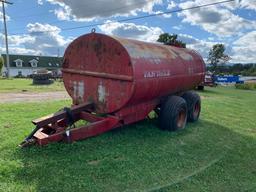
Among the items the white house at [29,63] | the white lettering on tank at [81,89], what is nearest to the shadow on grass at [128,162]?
the white lettering on tank at [81,89]

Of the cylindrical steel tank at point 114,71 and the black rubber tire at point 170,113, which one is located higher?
the cylindrical steel tank at point 114,71

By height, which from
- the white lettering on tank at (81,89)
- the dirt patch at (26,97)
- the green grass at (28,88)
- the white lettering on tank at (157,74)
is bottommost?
the green grass at (28,88)

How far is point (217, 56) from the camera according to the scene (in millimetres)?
64750

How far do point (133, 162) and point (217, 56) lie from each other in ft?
212

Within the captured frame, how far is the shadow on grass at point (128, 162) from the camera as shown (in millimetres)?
3881

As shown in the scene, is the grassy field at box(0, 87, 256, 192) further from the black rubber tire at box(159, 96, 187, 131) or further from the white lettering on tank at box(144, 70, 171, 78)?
the white lettering on tank at box(144, 70, 171, 78)

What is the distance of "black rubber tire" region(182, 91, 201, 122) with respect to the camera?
320 inches

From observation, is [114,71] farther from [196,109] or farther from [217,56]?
[217,56]

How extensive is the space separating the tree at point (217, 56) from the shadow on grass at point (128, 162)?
6182cm

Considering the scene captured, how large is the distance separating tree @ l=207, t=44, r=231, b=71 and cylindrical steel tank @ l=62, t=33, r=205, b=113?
6172 centimetres

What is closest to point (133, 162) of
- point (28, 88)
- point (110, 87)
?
point (110, 87)

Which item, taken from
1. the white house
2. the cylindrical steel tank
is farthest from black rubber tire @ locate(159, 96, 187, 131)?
the white house

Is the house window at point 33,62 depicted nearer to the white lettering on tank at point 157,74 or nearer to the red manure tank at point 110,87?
the red manure tank at point 110,87

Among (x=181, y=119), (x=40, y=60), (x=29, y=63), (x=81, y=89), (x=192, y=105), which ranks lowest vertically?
(x=181, y=119)
